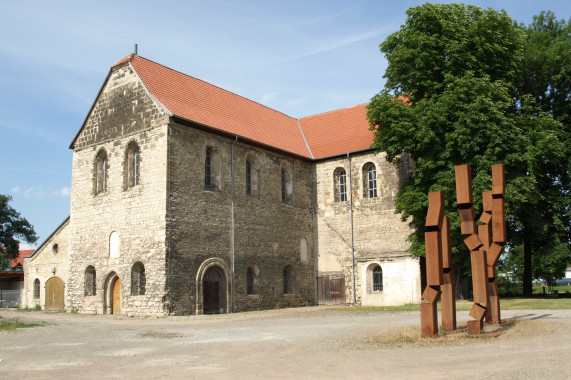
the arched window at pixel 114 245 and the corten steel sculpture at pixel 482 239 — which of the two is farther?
the arched window at pixel 114 245

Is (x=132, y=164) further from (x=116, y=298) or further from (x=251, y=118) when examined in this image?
(x=251, y=118)

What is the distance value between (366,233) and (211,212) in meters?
8.72

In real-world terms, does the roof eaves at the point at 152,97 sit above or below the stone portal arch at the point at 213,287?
above

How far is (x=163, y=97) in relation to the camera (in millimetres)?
24109

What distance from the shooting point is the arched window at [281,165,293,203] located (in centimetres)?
2914

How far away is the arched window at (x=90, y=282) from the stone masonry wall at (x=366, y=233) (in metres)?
11.6

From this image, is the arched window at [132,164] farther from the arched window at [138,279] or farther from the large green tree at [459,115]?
the large green tree at [459,115]

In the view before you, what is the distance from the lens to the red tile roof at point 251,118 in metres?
24.9

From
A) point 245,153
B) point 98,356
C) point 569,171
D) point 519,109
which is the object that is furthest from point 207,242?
point 569,171

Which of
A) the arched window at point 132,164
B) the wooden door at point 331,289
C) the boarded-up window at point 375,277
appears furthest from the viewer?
the wooden door at point 331,289

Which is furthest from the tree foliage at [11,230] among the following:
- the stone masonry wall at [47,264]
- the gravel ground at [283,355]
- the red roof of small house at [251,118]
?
the gravel ground at [283,355]

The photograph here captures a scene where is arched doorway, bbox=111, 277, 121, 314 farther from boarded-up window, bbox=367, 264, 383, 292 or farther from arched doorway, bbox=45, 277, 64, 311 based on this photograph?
boarded-up window, bbox=367, 264, 383, 292

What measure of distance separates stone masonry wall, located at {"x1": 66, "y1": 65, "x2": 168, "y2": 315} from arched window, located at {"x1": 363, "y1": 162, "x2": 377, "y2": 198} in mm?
11273

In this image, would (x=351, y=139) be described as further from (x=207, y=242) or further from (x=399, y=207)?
(x=207, y=242)
